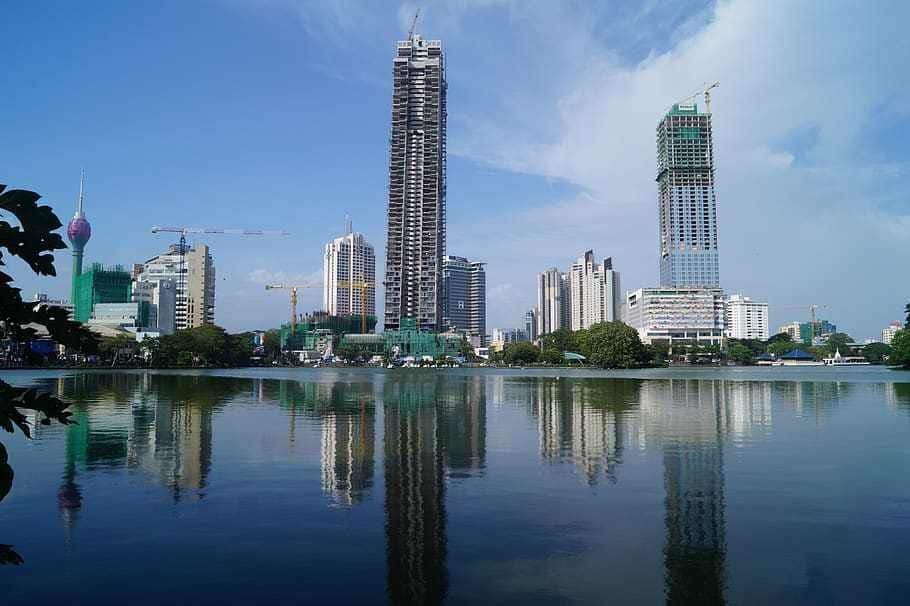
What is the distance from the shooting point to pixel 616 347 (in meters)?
136

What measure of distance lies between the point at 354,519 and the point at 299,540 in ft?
5.16

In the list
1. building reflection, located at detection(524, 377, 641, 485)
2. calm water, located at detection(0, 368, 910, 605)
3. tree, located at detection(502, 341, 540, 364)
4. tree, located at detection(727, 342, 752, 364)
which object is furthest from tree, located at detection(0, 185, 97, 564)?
tree, located at detection(727, 342, 752, 364)

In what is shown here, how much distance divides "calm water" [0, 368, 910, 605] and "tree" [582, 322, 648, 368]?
109 metres

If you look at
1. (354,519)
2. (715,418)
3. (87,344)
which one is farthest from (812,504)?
(715,418)

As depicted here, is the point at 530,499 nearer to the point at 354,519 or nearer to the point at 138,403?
the point at 354,519

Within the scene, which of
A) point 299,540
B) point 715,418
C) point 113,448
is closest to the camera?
point 299,540

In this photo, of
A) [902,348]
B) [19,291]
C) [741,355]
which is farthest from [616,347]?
[19,291]

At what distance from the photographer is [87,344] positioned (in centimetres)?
429

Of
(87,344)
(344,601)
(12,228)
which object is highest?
(12,228)

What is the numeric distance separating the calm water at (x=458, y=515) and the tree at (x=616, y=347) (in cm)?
10865

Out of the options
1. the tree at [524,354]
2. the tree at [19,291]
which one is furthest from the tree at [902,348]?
the tree at [19,291]

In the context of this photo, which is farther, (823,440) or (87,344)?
(823,440)

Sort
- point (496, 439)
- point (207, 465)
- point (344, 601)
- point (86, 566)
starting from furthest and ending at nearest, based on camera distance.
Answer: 1. point (496, 439)
2. point (207, 465)
3. point (86, 566)
4. point (344, 601)

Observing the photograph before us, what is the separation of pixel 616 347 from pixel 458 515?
415ft
